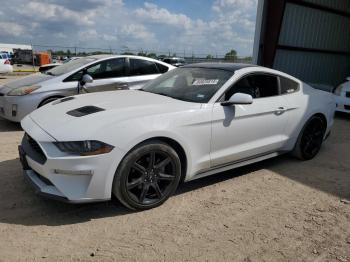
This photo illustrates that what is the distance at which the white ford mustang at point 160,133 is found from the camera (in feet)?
10.5

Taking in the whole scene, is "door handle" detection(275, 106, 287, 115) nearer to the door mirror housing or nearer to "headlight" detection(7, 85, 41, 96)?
the door mirror housing

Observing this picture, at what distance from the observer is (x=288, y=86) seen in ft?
16.7

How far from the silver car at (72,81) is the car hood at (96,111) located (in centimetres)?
271

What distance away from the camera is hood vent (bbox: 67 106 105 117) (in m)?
3.57

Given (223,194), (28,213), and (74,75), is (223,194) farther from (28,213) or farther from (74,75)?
(74,75)

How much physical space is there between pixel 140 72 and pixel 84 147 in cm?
486

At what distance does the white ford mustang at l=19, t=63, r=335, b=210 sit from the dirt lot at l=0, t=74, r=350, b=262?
0.29 metres

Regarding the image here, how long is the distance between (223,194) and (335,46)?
43.4ft

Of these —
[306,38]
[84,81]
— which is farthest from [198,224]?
[306,38]

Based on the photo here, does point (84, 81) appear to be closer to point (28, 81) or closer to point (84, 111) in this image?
point (28, 81)

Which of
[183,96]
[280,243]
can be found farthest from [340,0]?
[280,243]

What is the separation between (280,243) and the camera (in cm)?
317

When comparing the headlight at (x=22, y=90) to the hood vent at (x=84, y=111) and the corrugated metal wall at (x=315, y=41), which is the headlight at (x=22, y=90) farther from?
the corrugated metal wall at (x=315, y=41)

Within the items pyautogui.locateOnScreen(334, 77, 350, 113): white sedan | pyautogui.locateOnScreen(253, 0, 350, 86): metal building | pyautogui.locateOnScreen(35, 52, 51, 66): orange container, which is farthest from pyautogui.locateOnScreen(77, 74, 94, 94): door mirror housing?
pyautogui.locateOnScreen(35, 52, 51, 66): orange container
